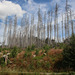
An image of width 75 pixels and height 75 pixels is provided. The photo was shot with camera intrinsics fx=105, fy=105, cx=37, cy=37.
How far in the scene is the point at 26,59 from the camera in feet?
66.6

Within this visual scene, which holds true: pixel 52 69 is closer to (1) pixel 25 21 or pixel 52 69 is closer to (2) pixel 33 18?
(2) pixel 33 18

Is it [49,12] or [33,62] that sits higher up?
[49,12]

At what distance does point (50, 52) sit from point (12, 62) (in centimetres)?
775

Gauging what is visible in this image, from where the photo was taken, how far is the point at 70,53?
15.9 metres

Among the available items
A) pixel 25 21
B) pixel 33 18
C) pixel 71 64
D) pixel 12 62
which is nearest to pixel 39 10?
pixel 33 18

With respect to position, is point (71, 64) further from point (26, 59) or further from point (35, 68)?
point (26, 59)

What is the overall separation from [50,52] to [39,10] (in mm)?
23405

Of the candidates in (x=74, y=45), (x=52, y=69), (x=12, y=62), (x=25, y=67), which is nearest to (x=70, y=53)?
(x=74, y=45)

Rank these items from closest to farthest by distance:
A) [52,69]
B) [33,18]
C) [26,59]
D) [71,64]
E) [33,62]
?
1. [71,64]
2. [52,69]
3. [33,62]
4. [26,59]
5. [33,18]

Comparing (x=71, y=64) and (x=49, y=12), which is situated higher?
(x=49, y=12)

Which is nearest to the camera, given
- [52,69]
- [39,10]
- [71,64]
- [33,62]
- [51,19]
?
[71,64]

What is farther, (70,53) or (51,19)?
(51,19)

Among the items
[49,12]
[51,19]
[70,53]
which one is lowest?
[70,53]

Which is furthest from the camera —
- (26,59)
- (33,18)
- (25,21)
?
(25,21)
